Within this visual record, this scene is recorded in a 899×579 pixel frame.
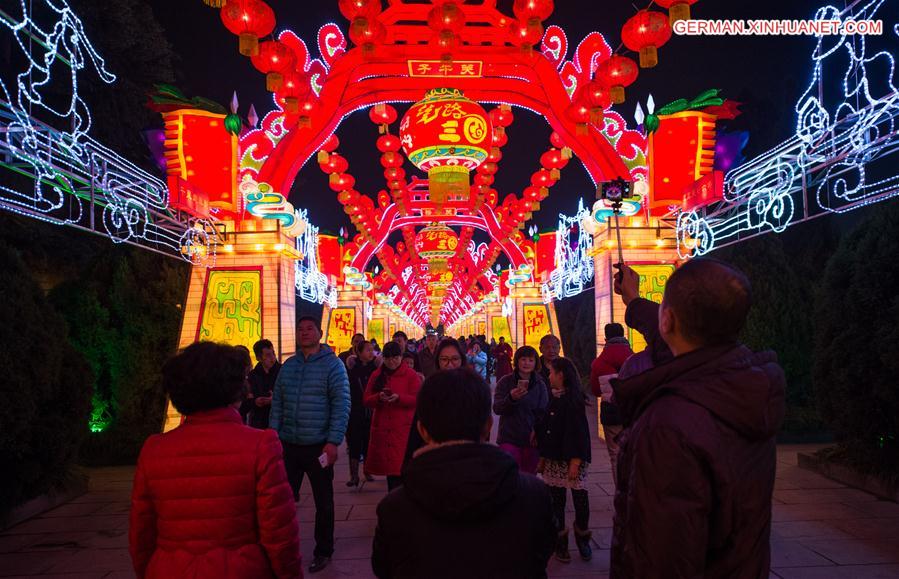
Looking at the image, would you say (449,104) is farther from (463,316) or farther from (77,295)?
(463,316)

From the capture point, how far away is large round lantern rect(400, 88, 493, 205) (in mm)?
8180

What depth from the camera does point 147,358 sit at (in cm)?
918

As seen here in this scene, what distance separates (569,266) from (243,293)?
425 inches

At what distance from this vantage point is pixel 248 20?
637 cm

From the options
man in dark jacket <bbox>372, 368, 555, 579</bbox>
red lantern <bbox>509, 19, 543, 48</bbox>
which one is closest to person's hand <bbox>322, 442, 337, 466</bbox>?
man in dark jacket <bbox>372, 368, 555, 579</bbox>

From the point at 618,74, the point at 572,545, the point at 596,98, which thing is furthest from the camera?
the point at 596,98

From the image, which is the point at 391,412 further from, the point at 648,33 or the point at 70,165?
the point at 648,33

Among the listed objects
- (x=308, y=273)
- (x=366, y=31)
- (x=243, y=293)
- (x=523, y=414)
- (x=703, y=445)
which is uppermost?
(x=366, y=31)

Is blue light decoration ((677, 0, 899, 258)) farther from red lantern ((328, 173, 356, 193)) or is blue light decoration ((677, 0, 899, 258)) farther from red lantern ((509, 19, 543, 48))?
red lantern ((328, 173, 356, 193))

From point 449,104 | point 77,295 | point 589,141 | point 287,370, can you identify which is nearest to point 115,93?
point 77,295

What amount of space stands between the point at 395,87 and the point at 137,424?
6.67 metres

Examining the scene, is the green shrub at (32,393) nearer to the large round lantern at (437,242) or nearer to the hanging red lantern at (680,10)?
the hanging red lantern at (680,10)

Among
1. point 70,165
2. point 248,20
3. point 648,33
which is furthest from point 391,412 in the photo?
point 648,33

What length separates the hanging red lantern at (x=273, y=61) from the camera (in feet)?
24.1
